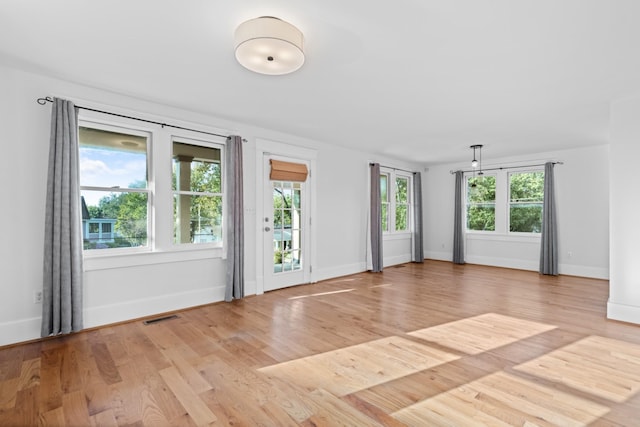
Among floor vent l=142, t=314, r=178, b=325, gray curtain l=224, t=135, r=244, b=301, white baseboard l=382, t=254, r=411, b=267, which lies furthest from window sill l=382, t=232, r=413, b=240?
floor vent l=142, t=314, r=178, b=325

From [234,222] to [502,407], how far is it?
11.4ft

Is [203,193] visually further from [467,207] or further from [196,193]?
[467,207]

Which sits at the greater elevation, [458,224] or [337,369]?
[458,224]

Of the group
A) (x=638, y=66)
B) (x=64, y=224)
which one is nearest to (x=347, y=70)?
(x=638, y=66)

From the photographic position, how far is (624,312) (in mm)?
3557

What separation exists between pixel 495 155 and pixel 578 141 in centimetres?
148

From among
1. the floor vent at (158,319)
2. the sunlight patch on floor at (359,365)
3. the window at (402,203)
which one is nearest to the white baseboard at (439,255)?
the window at (402,203)

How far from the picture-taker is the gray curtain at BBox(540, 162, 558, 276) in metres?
6.27

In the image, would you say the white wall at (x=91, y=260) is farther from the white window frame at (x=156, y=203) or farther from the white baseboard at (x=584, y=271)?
the white baseboard at (x=584, y=271)

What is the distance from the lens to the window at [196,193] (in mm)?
4059

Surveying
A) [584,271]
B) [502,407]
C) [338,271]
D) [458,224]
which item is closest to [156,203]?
[338,271]

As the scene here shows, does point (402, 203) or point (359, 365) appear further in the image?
point (402, 203)

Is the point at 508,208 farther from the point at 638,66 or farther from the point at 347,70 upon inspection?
the point at 347,70

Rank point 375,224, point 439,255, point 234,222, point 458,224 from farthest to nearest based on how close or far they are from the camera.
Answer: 1. point 439,255
2. point 458,224
3. point 375,224
4. point 234,222
